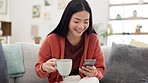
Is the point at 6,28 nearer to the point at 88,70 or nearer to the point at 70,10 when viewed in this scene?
the point at 70,10

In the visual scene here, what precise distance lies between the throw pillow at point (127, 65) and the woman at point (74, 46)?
1.46 feet

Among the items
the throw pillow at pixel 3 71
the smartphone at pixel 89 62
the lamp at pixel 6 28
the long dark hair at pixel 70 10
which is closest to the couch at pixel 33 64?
the throw pillow at pixel 3 71

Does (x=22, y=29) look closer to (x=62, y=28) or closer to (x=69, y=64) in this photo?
(x=62, y=28)

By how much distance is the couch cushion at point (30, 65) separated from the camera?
6.58 ft

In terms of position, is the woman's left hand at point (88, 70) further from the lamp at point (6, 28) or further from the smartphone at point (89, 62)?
the lamp at point (6, 28)

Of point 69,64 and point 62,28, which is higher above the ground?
point 62,28

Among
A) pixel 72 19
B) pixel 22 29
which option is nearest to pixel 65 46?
pixel 72 19

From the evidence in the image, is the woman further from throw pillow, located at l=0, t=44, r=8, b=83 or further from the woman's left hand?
throw pillow, located at l=0, t=44, r=8, b=83

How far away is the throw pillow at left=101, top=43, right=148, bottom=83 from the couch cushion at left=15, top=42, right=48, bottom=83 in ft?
1.96

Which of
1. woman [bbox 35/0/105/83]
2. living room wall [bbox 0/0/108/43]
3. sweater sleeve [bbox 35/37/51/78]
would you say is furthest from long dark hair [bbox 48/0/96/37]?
living room wall [bbox 0/0/108/43]

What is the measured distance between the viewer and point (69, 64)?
3.84ft

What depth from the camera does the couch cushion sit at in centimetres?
201

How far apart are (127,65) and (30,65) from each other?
2.90ft

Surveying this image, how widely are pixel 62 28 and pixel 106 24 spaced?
3136 millimetres
